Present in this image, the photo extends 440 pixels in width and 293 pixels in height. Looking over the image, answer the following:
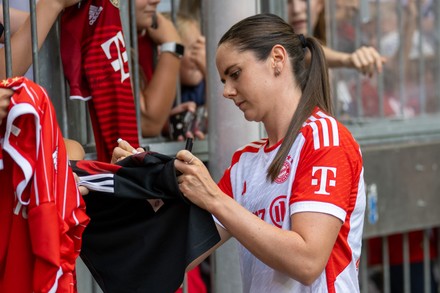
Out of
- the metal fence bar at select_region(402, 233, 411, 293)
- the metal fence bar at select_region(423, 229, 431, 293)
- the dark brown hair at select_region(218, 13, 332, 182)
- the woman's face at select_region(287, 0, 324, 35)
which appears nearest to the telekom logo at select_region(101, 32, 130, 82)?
the dark brown hair at select_region(218, 13, 332, 182)

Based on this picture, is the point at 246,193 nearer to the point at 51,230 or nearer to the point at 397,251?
the point at 51,230

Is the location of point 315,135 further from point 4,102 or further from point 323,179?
point 4,102

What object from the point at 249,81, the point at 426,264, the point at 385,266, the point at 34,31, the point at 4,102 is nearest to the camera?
the point at 4,102

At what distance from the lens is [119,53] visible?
3.65m

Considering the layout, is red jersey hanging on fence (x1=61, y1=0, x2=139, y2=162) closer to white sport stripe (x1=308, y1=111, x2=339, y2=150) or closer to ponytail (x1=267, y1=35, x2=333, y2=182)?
ponytail (x1=267, y1=35, x2=333, y2=182)

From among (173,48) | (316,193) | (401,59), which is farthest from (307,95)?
(401,59)

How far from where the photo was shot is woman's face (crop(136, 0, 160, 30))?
4.15 m

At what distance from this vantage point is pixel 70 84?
11.7 feet

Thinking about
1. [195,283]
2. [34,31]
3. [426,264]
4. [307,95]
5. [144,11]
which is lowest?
[426,264]

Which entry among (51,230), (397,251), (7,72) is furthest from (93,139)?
(397,251)

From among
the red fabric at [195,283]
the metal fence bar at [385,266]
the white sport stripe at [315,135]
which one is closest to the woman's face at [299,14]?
the metal fence bar at [385,266]

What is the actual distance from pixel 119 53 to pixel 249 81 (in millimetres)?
781

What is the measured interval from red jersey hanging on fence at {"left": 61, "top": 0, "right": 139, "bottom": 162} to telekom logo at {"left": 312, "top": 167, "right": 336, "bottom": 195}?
40.4 inches

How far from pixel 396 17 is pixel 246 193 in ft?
10.0
